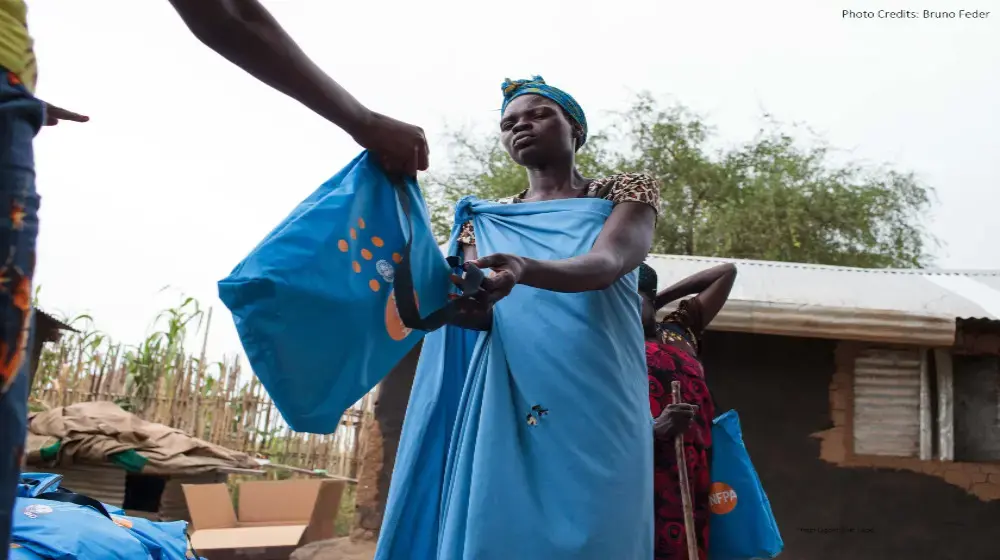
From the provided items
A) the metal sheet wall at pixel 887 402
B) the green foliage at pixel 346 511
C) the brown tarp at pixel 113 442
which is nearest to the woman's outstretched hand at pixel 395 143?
the metal sheet wall at pixel 887 402

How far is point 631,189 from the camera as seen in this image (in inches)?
90.7

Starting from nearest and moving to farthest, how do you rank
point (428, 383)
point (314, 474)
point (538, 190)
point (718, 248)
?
1. point (428, 383)
2. point (538, 190)
3. point (314, 474)
4. point (718, 248)

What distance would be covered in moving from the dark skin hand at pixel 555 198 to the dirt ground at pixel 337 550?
3724 mm

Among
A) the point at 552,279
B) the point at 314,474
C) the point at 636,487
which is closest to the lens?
the point at 552,279

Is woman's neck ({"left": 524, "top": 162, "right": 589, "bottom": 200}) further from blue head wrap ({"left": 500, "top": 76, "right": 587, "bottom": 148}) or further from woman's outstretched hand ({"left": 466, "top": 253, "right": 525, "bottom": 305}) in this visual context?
woman's outstretched hand ({"left": 466, "top": 253, "right": 525, "bottom": 305})

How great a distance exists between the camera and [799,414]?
588 centimetres

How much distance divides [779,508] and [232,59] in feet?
17.4

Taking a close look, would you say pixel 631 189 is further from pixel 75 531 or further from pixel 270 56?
pixel 75 531

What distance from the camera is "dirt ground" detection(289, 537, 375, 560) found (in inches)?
218

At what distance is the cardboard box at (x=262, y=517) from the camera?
531 cm

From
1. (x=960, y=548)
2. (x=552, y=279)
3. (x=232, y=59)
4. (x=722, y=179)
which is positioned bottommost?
(x=960, y=548)

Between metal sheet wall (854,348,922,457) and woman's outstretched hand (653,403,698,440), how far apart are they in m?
3.63

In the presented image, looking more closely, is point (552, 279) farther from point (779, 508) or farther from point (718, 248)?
point (718, 248)

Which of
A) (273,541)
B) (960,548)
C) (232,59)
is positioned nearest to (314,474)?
(273,541)
